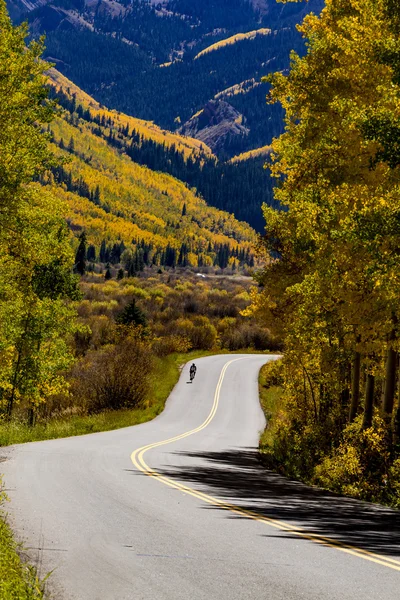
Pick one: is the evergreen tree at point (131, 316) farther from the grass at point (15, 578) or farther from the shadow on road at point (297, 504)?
the grass at point (15, 578)

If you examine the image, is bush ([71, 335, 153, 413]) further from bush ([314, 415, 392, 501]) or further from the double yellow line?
bush ([314, 415, 392, 501])

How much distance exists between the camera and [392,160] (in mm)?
13289

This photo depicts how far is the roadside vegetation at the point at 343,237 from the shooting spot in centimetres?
1363

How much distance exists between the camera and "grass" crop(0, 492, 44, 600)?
6.71 meters

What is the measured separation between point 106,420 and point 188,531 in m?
25.4

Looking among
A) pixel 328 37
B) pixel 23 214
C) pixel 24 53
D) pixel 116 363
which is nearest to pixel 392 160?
pixel 328 37

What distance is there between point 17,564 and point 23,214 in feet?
46.1

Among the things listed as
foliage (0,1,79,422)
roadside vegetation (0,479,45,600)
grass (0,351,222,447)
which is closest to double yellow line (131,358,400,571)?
roadside vegetation (0,479,45,600)

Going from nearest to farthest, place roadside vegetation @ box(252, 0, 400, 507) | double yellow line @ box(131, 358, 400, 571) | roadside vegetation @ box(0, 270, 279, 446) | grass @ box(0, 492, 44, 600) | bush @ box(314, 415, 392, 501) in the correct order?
grass @ box(0, 492, 44, 600)
double yellow line @ box(131, 358, 400, 571)
roadside vegetation @ box(252, 0, 400, 507)
bush @ box(314, 415, 392, 501)
roadside vegetation @ box(0, 270, 279, 446)

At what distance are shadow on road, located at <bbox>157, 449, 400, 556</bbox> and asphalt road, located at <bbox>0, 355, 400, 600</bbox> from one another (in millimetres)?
29

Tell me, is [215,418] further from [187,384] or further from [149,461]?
[149,461]

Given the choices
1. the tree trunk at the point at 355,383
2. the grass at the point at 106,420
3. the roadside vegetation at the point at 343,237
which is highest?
the roadside vegetation at the point at 343,237

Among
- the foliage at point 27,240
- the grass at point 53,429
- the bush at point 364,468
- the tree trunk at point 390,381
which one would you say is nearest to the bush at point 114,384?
the grass at point 53,429

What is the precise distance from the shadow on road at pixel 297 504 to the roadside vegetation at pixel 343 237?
1077mm
